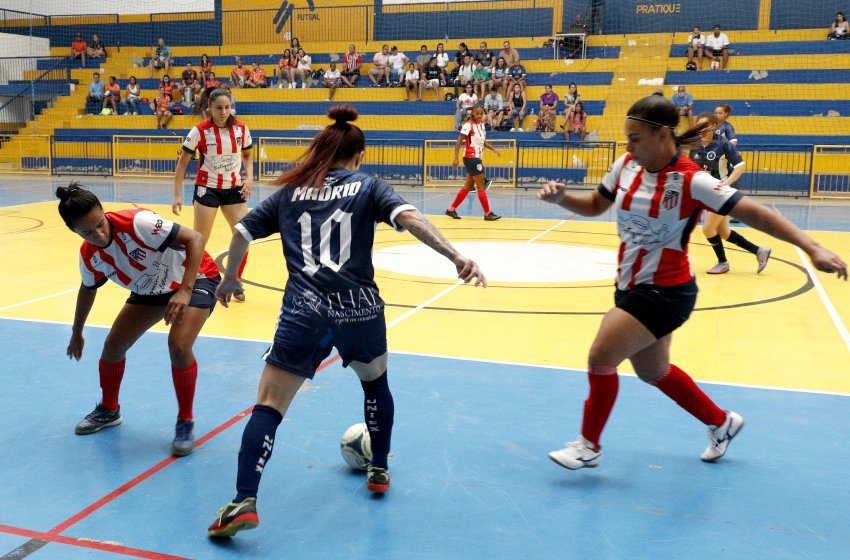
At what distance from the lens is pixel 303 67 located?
94.6ft

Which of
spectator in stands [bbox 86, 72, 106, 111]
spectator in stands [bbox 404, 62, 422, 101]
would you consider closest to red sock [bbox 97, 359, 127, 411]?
spectator in stands [bbox 404, 62, 422, 101]

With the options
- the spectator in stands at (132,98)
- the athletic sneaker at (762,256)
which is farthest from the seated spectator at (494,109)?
the athletic sneaker at (762,256)

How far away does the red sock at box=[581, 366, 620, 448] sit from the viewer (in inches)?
154

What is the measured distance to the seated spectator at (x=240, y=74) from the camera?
29.1 metres

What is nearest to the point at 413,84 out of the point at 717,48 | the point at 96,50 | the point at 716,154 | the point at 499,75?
the point at 499,75

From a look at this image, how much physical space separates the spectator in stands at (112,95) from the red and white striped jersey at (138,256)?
2714cm

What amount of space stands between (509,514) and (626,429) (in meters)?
1.31

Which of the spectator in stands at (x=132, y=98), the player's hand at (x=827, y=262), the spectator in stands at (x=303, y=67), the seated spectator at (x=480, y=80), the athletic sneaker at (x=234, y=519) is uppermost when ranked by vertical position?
the spectator in stands at (x=303, y=67)

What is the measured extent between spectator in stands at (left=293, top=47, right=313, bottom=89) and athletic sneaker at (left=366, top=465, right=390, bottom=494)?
26.2 metres

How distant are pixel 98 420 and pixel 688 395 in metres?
3.25

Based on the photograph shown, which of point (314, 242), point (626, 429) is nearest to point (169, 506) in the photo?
point (314, 242)

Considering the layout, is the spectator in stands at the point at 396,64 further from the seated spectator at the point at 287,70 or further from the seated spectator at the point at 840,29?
the seated spectator at the point at 840,29

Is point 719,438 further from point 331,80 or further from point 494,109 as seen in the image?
point 331,80

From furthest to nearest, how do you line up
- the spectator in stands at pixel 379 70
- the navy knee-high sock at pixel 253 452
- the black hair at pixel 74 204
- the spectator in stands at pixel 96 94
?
the spectator in stands at pixel 96 94 → the spectator in stands at pixel 379 70 → the black hair at pixel 74 204 → the navy knee-high sock at pixel 253 452
